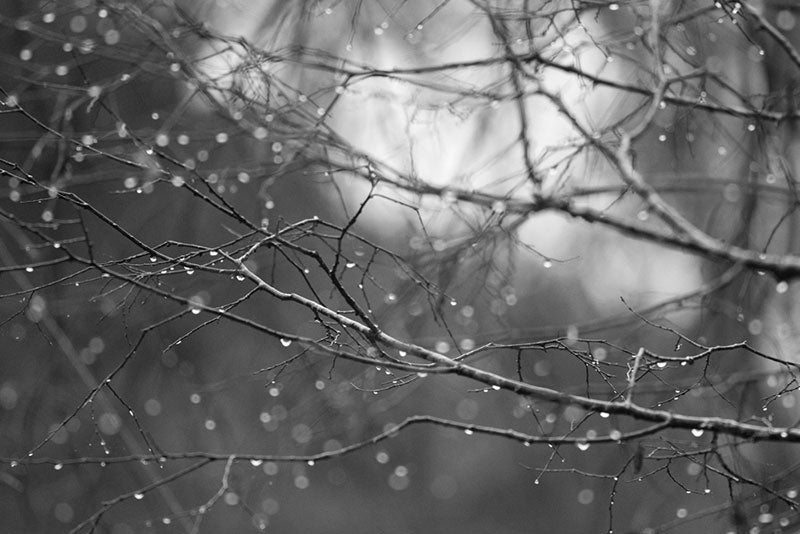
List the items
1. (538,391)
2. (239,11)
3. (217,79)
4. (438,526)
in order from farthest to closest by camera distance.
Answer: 1. (438,526)
2. (239,11)
3. (217,79)
4. (538,391)

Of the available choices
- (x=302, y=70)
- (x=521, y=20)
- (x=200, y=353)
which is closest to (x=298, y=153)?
(x=521, y=20)

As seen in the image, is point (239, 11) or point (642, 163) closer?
point (239, 11)

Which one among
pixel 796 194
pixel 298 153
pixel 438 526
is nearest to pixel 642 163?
pixel 796 194

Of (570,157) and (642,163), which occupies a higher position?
(642,163)

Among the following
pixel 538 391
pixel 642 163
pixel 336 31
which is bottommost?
pixel 538 391

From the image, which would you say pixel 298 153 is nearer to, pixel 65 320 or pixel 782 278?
pixel 782 278

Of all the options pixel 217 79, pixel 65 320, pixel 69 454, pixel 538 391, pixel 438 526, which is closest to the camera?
pixel 538 391

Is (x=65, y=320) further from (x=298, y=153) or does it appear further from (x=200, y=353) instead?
(x=298, y=153)
